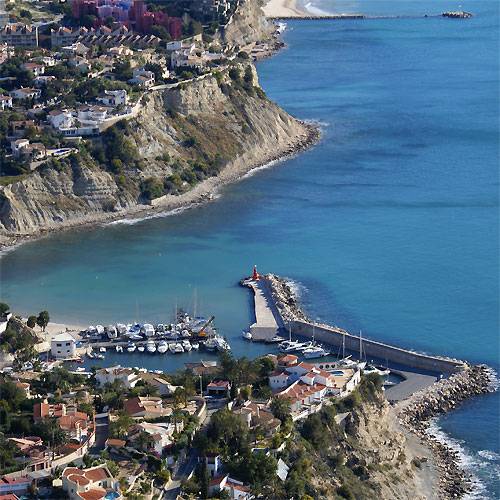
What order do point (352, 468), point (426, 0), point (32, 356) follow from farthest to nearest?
1. point (426, 0)
2. point (32, 356)
3. point (352, 468)

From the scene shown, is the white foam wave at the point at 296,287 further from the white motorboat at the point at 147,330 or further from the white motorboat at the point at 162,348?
the white motorboat at the point at 162,348

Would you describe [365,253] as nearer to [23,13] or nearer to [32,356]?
[32,356]

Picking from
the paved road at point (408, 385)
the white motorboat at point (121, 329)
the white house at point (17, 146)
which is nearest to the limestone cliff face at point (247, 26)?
the white house at point (17, 146)

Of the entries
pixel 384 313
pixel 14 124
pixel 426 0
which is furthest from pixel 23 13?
pixel 426 0

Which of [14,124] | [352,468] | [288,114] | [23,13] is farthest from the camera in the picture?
[23,13]

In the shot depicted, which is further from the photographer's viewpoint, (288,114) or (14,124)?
(288,114)
